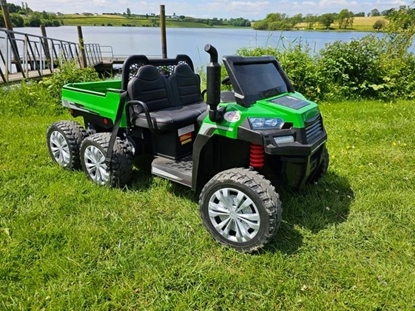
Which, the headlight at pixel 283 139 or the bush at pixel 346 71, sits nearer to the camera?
the headlight at pixel 283 139

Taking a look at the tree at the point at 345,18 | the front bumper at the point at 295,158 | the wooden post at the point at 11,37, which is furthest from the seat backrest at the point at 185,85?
the tree at the point at 345,18

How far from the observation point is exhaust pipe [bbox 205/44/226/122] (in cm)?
216

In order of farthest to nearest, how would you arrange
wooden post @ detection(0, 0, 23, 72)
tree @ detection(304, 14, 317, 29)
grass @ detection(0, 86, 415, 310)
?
tree @ detection(304, 14, 317, 29)
wooden post @ detection(0, 0, 23, 72)
grass @ detection(0, 86, 415, 310)

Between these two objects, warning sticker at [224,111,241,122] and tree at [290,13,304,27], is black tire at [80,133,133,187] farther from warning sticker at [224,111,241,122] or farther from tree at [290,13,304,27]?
tree at [290,13,304,27]

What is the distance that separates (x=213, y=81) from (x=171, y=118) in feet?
3.01

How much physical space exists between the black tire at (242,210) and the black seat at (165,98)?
89 cm

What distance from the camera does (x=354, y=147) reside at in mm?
4379

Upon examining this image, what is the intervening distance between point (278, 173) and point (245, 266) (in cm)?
86

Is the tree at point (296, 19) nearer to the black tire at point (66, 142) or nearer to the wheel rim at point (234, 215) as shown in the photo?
the black tire at point (66, 142)

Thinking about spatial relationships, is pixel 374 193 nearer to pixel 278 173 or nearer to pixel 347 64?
pixel 278 173

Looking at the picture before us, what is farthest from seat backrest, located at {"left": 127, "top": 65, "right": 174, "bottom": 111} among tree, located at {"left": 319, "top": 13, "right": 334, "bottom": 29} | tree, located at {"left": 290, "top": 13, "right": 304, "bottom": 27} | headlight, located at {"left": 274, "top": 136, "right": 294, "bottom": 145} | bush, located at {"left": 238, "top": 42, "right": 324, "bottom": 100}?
tree, located at {"left": 319, "top": 13, "right": 334, "bottom": 29}

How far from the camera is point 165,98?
3.48 meters

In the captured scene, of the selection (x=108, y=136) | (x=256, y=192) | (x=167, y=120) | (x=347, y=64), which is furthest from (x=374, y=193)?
(x=347, y=64)

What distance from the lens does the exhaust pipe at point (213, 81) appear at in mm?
2164
